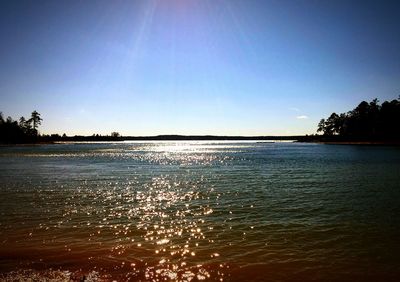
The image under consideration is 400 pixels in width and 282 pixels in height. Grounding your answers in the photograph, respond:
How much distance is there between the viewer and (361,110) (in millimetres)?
192000

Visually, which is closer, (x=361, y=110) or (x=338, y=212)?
(x=338, y=212)

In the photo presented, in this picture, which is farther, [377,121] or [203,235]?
[377,121]

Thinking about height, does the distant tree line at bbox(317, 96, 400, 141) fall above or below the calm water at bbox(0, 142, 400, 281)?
above

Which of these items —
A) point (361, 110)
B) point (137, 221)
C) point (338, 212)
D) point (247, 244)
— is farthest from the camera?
point (361, 110)

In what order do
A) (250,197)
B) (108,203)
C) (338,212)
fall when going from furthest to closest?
(250,197), (108,203), (338,212)

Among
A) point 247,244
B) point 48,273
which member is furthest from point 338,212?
point 48,273

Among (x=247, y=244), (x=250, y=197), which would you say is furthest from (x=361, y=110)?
(x=247, y=244)

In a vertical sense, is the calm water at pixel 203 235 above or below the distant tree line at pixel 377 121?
below

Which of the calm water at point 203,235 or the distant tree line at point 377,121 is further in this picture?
the distant tree line at point 377,121

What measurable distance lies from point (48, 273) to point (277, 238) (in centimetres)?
994

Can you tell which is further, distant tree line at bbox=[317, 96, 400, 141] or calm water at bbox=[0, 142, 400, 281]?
distant tree line at bbox=[317, 96, 400, 141]

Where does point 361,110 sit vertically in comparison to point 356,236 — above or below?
above

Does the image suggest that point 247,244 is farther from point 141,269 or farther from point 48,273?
point 48,273

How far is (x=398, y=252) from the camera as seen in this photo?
A: 1448 centimetres
